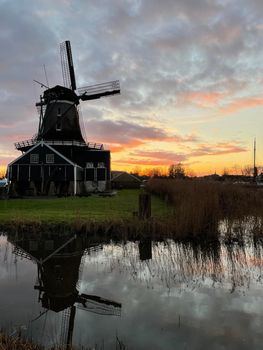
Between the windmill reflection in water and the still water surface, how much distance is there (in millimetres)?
22

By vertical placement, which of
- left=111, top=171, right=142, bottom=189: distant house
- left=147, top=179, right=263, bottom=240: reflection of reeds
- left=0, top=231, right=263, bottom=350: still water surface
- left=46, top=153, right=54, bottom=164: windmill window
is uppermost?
left=46, top=153, right=54, bottom=164: windmill window

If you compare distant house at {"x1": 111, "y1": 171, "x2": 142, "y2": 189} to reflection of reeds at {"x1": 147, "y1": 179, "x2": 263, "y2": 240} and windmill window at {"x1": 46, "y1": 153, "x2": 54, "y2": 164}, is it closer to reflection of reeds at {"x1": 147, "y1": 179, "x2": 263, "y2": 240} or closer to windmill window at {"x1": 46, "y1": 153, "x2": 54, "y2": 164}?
windmill window at {"x1": 46, "y1": 153, "x2": 54, "y2": 164}

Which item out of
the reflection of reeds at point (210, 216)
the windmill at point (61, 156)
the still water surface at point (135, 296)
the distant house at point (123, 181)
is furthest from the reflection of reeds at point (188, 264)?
the distant house at point (123, 181)

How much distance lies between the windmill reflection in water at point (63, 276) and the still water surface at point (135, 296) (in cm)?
2

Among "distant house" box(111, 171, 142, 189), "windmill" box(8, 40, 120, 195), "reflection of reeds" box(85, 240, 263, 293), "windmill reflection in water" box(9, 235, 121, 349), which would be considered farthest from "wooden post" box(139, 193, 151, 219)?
"distant house" box(111, 171, 142, 189)

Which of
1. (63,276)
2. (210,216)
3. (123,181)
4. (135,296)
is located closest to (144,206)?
(210,216)

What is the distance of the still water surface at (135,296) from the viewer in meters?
5.92

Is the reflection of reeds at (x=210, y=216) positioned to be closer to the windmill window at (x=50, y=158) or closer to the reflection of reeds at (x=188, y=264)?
the reflection of reeds at (x=188, y=264)

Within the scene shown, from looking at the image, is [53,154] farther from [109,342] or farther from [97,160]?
[109,342]

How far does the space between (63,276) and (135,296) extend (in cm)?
228

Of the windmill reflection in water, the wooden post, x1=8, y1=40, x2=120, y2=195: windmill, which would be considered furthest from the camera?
x1=8, y1=40, x2=120, y2=195: windmill

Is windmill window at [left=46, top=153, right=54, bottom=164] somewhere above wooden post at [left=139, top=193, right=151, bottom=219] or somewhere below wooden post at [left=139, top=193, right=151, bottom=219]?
above

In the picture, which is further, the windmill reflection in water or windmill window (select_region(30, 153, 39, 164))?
windmill window (select_region(30, 153, 39, 164))

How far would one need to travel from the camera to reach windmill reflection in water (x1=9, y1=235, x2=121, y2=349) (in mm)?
6992
